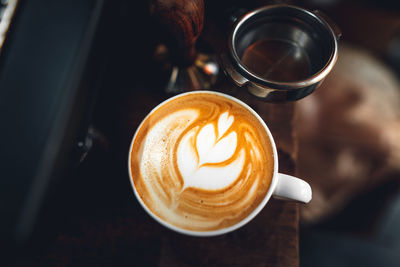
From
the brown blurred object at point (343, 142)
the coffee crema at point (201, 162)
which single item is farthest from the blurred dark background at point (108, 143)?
the coffee crema at point (201, 162)

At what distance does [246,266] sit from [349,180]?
539mm

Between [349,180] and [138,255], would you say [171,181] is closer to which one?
[138,255]

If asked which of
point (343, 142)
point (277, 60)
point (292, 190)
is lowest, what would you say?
point (343, 142)

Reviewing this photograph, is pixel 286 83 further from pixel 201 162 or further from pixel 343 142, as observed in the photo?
pixel 343 142

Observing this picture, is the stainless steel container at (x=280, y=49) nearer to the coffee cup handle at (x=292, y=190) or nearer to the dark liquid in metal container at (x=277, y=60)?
the dark liquid in metal container at (x=277, y=60)

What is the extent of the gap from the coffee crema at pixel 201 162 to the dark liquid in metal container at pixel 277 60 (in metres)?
0.10

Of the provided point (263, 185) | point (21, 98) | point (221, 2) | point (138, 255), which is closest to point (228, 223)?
point (263, 185)

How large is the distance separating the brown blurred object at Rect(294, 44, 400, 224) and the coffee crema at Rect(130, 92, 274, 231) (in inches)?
18.0

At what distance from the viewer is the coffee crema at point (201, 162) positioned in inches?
18.6

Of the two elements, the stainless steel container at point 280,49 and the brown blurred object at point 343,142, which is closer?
the stainless steel container at point 280,49

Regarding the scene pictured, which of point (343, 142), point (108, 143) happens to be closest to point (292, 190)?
point (108, 143)

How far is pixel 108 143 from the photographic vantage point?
61 cm

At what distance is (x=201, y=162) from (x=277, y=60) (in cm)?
25

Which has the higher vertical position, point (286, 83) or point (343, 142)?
point (286, 83)
